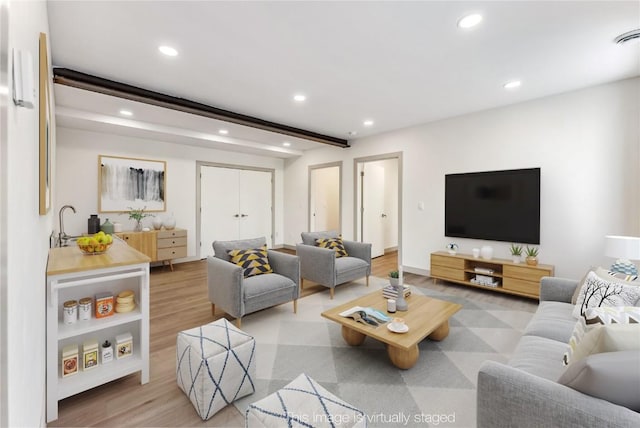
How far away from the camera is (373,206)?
6.20 metres

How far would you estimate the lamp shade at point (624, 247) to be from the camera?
2.42 meters

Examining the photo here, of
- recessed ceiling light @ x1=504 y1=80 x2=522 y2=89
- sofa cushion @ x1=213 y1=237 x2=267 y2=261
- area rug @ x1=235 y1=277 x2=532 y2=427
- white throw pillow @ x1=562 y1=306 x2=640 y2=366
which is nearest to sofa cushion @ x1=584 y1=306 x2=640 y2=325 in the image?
white throw pillow @ x1=562 y1=306 x2=640 y2=366

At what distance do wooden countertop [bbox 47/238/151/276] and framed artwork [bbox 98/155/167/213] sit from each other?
2954mm

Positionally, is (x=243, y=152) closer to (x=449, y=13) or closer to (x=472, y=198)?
(x=472, y=198)

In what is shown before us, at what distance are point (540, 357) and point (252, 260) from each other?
2423 millimetres

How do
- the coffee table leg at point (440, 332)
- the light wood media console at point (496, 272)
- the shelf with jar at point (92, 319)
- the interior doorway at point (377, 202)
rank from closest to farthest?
the shelf with jar at point (92, 319) < the coffee table leg at point (440, 332) < the light wood media console at point (496, 272) < the interior doorway at point (377, 202)

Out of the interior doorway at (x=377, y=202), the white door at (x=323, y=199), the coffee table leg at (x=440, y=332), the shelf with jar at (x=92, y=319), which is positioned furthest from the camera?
the white door at (x=323, y=199)

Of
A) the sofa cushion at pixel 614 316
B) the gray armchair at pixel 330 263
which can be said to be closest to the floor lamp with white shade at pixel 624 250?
the sofa cushion at pixel 614 316

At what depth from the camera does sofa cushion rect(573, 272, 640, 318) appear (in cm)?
175

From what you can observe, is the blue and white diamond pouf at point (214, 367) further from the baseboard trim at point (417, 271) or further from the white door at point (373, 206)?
the white door at point (373, 206)

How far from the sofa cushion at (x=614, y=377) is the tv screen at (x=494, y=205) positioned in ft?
10.4

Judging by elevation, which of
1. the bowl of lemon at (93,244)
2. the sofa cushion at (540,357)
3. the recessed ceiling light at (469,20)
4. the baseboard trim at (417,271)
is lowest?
the baseboard trim at (417,271)

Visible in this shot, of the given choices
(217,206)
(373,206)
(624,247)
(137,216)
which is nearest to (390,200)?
(373,206)

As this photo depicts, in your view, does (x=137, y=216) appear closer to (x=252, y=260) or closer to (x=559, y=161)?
(x=252, y=260)
